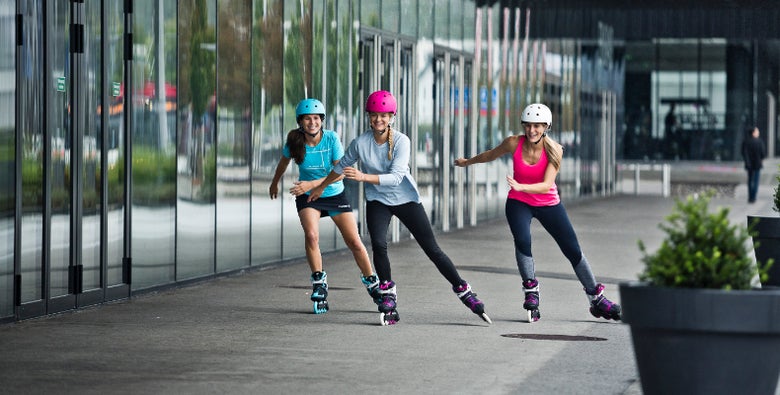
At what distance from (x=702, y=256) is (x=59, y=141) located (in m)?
6.86

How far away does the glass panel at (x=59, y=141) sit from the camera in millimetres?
12398

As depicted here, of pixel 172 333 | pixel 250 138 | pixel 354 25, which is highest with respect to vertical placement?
pixel 354 25

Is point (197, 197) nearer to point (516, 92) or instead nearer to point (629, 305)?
point (629, 305)

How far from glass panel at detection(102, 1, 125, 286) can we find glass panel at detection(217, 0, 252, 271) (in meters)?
2.50

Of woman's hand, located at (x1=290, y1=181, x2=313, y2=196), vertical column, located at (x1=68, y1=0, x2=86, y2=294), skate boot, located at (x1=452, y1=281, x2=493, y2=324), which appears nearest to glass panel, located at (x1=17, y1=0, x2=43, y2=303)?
vertical column, located at (x1=68, y1=0, x2=86, y2=294)

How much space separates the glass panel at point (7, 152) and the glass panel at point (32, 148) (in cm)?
11

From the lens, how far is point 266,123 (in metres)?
17.7

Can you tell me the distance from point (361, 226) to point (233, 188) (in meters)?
Answer: 5.00

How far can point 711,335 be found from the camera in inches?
269

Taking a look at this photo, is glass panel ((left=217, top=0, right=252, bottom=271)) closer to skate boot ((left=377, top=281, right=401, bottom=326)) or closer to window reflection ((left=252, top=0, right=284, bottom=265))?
window reflection ((left=252, top=0, right=284, bottom=265))

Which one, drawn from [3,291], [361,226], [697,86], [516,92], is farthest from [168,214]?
[697,86]

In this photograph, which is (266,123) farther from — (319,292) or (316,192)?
(316,192)

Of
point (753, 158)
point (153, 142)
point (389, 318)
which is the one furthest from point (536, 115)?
point (753, 158)

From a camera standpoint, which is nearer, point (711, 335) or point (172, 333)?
point (711, 335)
